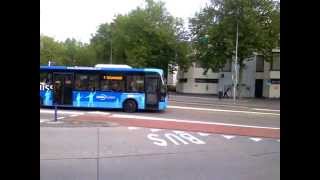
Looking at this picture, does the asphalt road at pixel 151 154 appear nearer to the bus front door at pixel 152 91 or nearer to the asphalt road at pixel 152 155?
the asphalt road at pixel 152 155

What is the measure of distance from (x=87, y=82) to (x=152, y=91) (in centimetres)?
359

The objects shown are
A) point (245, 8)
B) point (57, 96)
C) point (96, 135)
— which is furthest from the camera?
point (245, 8)

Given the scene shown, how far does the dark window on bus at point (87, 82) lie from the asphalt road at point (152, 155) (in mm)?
9420

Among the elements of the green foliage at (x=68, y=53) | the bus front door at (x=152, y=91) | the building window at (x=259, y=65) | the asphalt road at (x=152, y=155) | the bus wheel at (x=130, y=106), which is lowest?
the asphalt road at (x=152, y=155)

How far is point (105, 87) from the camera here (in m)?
28.4

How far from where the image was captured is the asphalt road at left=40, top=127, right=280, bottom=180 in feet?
33.4

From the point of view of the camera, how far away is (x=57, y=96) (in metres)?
28.3

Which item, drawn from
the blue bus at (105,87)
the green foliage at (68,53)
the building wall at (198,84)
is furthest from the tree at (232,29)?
the green foliage at (68,53)

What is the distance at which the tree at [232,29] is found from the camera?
177ft

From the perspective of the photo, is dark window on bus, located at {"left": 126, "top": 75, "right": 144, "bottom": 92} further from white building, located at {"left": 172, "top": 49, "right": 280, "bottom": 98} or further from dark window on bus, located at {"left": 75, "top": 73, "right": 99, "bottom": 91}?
white building, located at {"left": 172, "top": 49, "right": 280, "bottom": 98}
